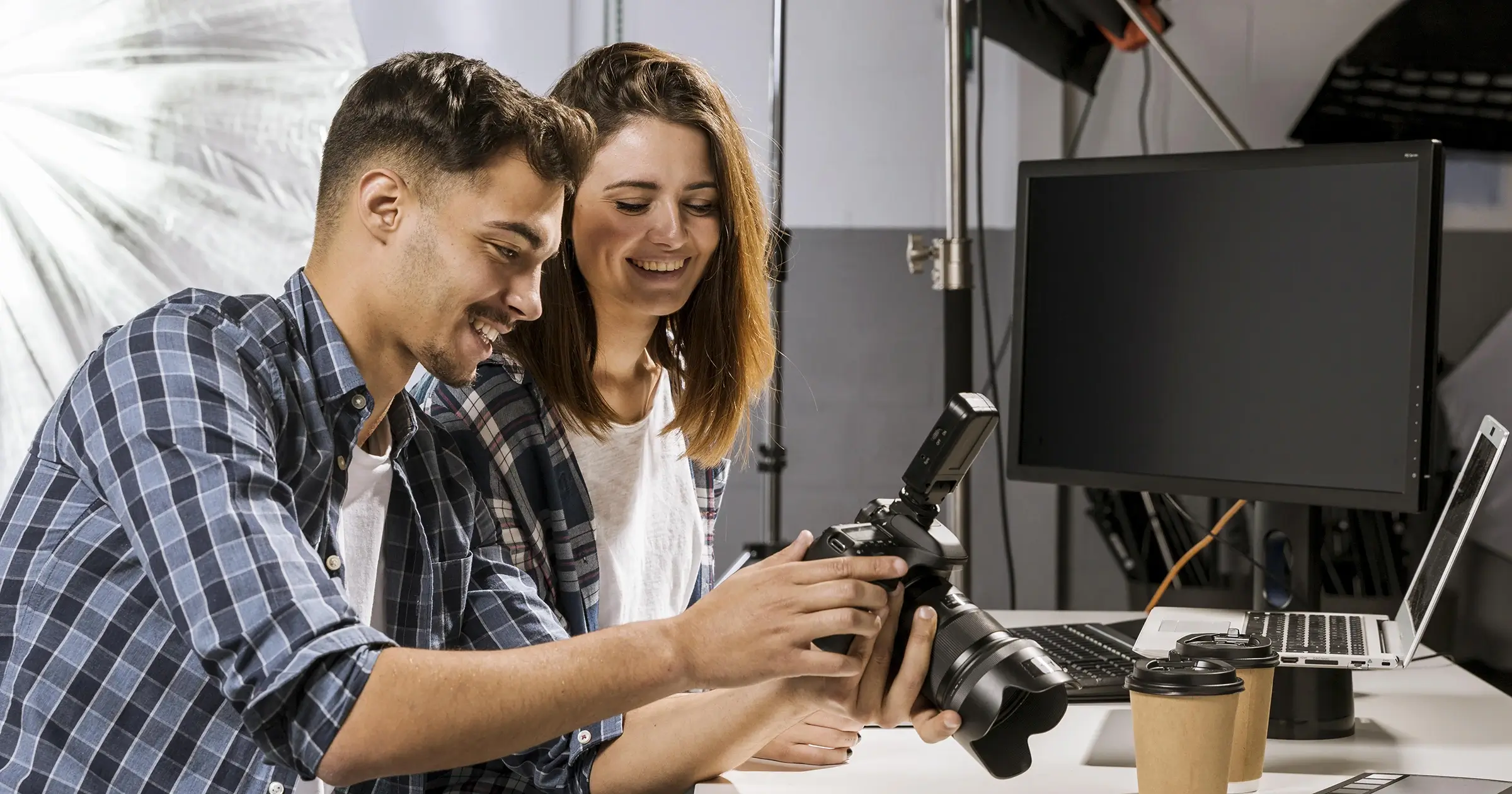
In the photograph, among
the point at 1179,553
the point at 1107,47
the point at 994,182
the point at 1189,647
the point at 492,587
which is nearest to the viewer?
the point at 1189,647

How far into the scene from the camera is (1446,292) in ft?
5.39

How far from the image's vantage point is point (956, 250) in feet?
5.37

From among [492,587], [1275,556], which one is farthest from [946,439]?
[1275,556]

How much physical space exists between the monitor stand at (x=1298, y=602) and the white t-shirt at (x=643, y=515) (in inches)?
21.8

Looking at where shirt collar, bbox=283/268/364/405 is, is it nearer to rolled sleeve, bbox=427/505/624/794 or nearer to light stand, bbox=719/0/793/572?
rolled sleeve, bbox=427/505/624/794

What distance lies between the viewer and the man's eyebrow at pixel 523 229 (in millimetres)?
902

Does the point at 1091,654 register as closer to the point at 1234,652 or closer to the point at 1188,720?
the point at 1234,652

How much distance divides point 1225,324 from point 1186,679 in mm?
619

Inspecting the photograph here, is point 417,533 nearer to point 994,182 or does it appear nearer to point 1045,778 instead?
point 1045,778

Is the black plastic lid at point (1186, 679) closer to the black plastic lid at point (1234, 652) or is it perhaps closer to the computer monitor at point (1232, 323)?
the black plastic lid at point (1234, 652)

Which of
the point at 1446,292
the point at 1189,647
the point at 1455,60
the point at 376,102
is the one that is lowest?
the point at 1189,647

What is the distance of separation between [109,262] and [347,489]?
91 centimetres

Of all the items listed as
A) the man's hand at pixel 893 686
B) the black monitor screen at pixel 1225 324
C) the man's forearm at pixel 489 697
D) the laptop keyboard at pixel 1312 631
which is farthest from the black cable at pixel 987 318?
the man's forearm at pixel 489 697

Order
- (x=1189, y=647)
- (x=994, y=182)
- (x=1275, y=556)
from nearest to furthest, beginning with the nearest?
(x=1189, y=647) < (x=1275, y=556) < (x=994, y=182)
